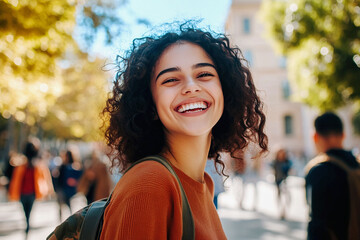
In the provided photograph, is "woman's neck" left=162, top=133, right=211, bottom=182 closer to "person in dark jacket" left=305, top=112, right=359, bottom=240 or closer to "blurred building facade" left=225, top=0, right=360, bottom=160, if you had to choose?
"person in dark jacket" left=305, top=112, right=359, bottom=240

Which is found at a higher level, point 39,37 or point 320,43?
point 320,43

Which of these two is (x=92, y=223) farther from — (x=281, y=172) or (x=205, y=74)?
(x=281, y=172)

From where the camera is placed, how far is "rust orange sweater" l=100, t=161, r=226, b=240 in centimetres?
106

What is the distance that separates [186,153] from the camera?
1.60 metres

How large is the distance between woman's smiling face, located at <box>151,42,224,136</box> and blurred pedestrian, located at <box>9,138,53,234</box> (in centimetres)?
573

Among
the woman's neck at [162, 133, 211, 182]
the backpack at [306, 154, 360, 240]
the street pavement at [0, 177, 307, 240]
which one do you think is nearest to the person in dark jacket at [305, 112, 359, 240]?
the backpack at [306, 154, 360, 240]

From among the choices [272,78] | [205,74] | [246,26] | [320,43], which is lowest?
[205,74]

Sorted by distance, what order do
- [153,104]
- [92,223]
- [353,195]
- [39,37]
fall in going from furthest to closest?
[39,37] → [353,195] → [153,104] → [92,223]

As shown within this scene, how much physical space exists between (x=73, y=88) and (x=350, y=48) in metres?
14.2

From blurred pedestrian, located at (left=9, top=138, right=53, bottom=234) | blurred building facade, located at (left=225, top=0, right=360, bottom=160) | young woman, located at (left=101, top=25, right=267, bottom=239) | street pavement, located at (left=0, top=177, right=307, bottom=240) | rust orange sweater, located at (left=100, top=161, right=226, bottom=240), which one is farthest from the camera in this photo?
blurred building facade, located at (left=225, top=0, right=360, bottom=160)

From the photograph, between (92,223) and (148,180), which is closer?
(148,180)

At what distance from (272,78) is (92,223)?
4008 cm

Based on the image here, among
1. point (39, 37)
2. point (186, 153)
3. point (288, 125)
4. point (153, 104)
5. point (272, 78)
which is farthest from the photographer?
point (288, 125)

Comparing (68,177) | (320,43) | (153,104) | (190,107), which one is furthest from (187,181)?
(320,43)
